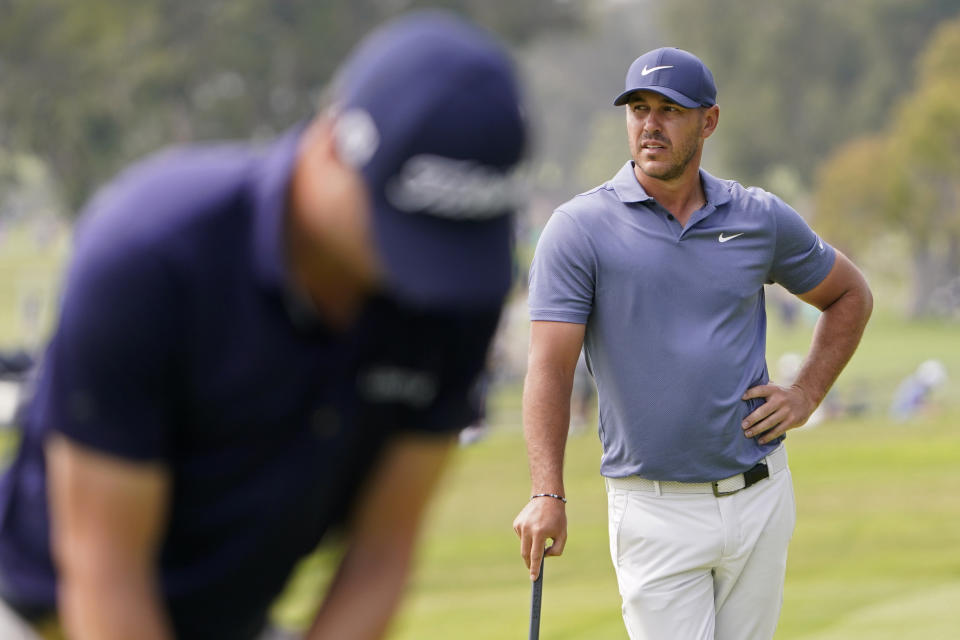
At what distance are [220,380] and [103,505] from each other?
0.20 m

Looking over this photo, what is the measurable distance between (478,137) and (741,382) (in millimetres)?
2724

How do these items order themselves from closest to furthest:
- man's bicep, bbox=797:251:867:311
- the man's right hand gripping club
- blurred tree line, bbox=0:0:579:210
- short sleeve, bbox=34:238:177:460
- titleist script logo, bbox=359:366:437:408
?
1. short sleeve, bbox=34:238:177:460
2. titleist script logo, bbox=359:366:437:408
3. the man's right hand gripping club
4. man's bicep, bbox=797:251:867:311
5. blurred tree line, bbox=0:0:579:210

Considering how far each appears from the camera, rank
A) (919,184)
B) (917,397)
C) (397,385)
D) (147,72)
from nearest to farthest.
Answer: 1. (397,385)
2. (917,397)
3. (147,72)
4. (919,184)

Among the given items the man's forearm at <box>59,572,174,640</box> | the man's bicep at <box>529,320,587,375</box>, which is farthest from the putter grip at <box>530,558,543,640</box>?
the man's forearm at <box>59,572,174,640</box>

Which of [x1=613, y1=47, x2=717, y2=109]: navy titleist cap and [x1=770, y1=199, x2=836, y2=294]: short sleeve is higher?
[x1=613, y1=47, x2=717, y2=109]: navy titleist cap

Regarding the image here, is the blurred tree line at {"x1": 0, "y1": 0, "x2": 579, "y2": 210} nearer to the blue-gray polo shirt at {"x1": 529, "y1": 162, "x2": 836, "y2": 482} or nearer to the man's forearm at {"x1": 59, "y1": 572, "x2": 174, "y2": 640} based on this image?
the blue-gray polo shirt at {"x1": 529, "y1": 162, "x2": 836, "y2": 482}

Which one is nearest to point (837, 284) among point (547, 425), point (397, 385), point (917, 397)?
point (547, 425)

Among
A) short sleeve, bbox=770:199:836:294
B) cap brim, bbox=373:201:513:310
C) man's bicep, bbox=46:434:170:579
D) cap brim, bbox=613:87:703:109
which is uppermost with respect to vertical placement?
cap brim, bbox=613:87:703:109

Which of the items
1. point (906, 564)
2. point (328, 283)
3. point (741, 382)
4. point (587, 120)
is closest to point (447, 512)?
point (906, 564)

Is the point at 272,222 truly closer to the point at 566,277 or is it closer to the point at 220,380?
the point at 220,380

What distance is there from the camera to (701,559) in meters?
4.29

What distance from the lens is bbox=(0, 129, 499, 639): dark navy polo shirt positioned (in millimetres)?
1701

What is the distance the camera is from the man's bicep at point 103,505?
1756mm

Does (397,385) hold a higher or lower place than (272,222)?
lower
